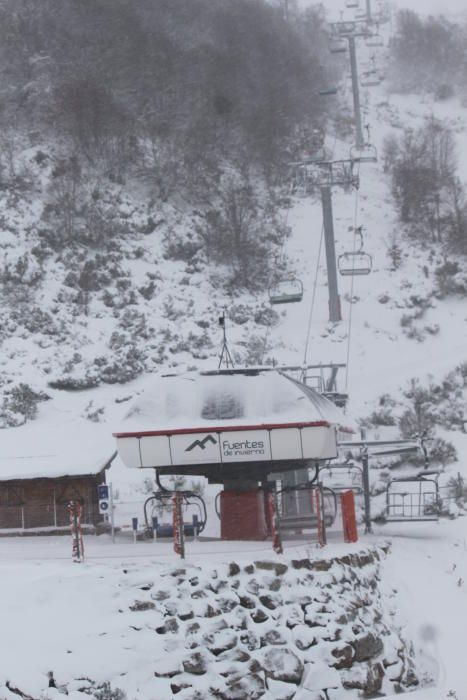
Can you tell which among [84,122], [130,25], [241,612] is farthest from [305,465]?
[130,25]

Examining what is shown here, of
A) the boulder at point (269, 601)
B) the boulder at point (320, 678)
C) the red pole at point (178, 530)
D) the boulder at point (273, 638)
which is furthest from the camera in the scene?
the red pole at point (178, 530)

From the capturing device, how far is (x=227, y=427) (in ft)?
57.1

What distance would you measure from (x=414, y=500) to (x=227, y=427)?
10.6 meters

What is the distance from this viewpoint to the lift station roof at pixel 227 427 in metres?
17.3

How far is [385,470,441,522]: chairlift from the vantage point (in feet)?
74.3

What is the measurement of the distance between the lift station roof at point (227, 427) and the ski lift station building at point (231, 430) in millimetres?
17

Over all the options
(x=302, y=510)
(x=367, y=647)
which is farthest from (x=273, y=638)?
(x=302, y=510)

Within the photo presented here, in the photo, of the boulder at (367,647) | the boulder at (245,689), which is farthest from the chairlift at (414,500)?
the boulder at (245,689)

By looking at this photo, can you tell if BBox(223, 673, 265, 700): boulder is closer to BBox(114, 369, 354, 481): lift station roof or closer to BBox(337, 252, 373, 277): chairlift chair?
BBox(114, 369, 354, 481): lift station roof

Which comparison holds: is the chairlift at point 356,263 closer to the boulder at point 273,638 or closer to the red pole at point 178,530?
the red pole at point 178,530

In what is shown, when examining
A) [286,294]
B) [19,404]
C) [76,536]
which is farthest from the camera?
[286,294]

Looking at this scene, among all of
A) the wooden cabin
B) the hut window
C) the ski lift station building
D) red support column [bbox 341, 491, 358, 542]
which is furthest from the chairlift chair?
red support column [bbox 341, 491, 358, 542]

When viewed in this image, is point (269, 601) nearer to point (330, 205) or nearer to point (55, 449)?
point (55, 449)

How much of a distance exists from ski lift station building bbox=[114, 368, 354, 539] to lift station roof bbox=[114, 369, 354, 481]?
2 cm
